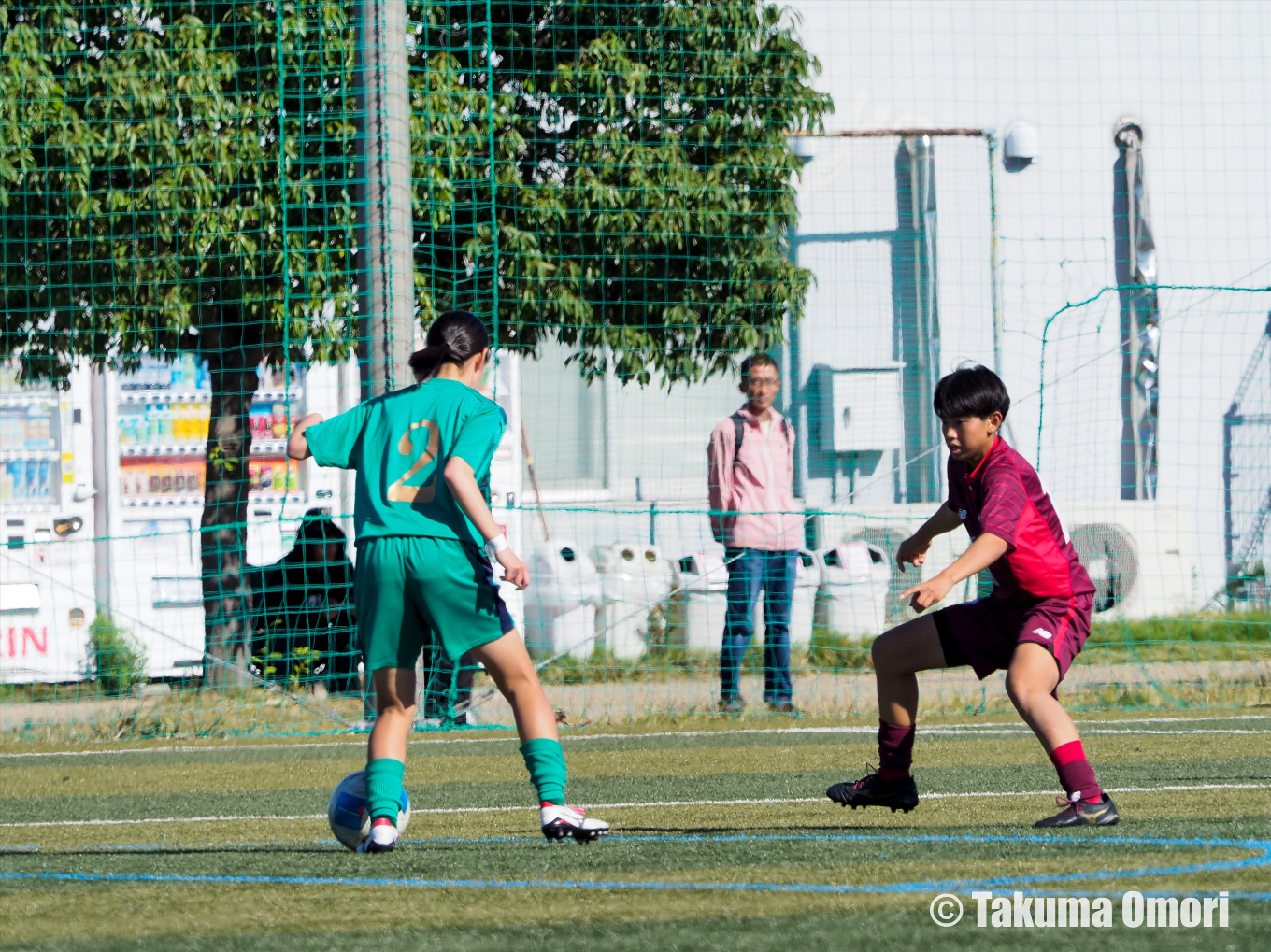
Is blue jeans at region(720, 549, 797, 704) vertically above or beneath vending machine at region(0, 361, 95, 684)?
beneath

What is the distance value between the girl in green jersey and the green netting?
167 inches

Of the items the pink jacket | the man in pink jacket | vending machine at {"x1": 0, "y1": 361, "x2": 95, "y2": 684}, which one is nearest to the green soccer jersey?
the man in pink jacket

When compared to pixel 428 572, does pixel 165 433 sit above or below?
above

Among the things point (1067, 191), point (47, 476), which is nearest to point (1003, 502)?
point (1067, 191)

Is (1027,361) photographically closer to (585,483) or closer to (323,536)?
(585,483)

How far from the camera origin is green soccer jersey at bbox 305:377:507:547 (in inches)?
168

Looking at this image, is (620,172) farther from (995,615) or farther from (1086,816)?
(1086,816)

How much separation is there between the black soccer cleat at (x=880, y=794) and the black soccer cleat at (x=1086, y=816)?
42 cm

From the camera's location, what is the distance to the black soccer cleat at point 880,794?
4656mm

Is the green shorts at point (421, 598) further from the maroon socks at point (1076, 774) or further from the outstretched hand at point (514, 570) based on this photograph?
the maroon socks at point (1076, 774)

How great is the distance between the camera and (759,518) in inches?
359

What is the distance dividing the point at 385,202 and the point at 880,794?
5.10 m

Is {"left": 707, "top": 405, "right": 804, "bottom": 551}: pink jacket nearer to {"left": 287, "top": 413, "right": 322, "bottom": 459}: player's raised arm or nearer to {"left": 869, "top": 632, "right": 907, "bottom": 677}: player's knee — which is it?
{"left": 869, "top": 632, "right": 907, "bottom": 677}: player's knee

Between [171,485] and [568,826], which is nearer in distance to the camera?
[568,826]
